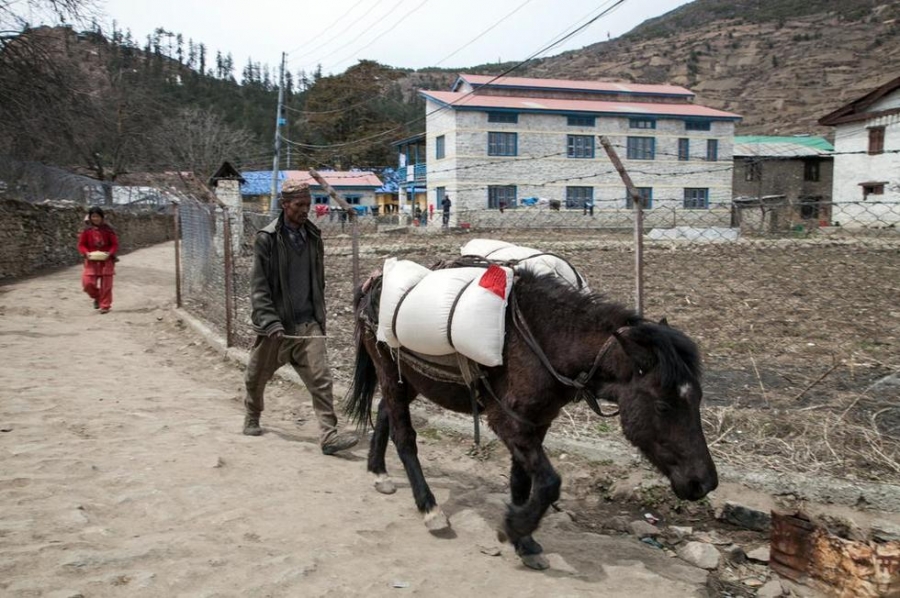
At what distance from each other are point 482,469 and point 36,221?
17.2 meters

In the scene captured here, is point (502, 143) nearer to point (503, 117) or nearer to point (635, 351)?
point (503, 117)

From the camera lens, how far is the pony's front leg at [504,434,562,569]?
3262 millimetres

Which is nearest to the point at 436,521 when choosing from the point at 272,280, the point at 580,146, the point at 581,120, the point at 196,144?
the point at 272,280

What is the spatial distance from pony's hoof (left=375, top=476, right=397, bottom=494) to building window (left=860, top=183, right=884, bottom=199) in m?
38.0

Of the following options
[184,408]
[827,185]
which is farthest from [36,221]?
[827,185]

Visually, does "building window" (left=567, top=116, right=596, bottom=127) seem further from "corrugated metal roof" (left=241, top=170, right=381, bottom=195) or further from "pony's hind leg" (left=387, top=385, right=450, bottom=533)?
"pony's hind leg" (left=387, top=385, right=450, bottom=533)

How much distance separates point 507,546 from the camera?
3656mm

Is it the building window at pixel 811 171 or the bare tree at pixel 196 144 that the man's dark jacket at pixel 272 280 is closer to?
the building window at pixel 811 171

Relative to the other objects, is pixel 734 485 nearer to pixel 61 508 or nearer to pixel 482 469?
pixel 482 469

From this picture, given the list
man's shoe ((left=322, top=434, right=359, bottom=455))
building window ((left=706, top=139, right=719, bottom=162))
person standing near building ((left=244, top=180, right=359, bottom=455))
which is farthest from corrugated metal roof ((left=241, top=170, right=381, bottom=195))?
man's shoe ((left=322, top=434, right=359, bottom=455))

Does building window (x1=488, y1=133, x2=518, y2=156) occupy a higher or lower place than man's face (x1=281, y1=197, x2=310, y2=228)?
higher

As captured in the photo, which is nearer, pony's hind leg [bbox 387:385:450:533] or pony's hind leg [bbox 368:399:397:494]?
pony's hind leg [bbox 387:385:450:533]

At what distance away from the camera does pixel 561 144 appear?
39969mm

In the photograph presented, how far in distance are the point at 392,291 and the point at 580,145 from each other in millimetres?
38076
